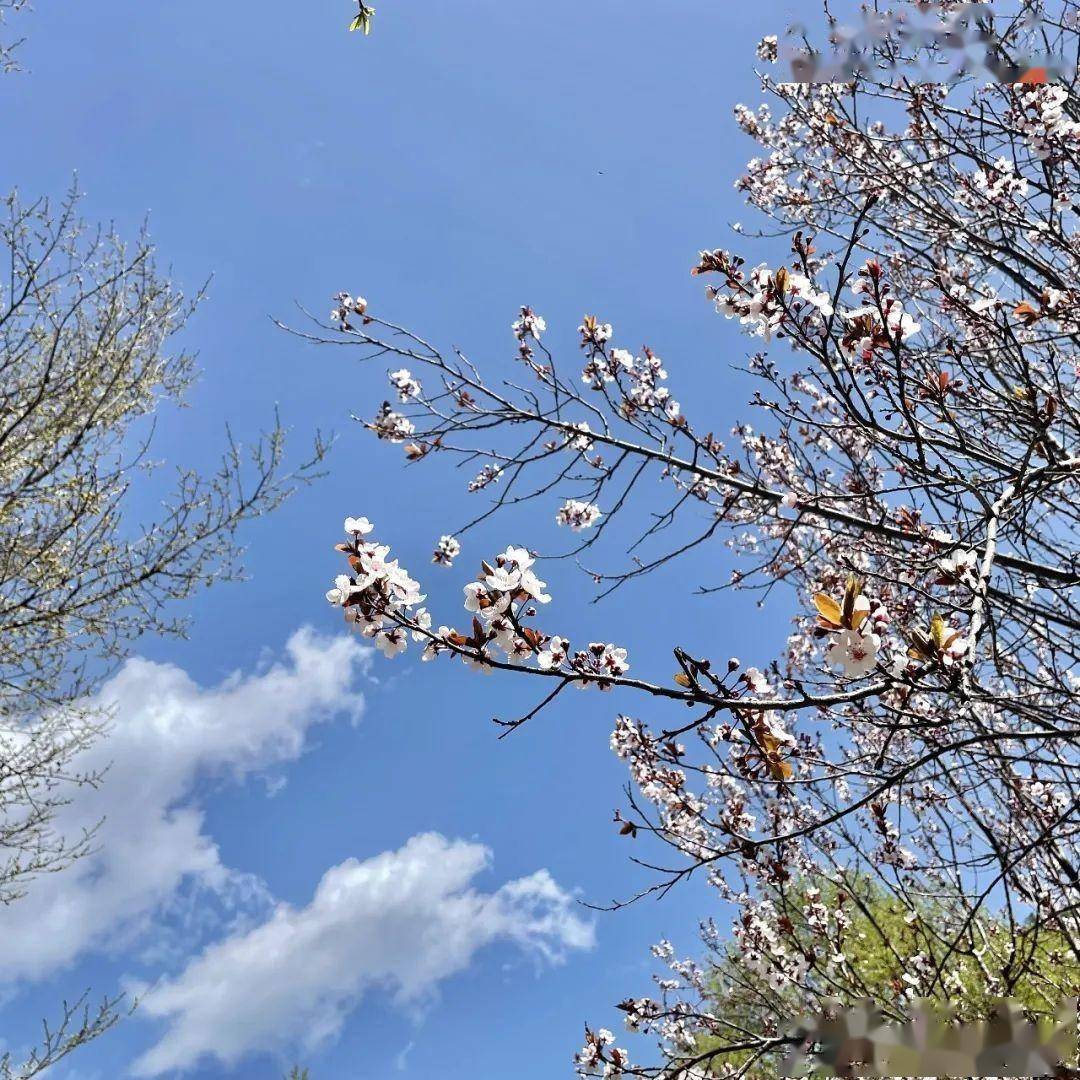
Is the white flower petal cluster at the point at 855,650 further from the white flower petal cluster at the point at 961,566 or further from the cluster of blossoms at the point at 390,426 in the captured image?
the cluster of blossoms at the point at 390,426

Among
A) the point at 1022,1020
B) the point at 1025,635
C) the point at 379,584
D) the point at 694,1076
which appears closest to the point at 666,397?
the point at 1025,635

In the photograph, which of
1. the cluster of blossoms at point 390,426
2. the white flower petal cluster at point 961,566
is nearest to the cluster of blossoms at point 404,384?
the cluster of blossoms at point 390,426

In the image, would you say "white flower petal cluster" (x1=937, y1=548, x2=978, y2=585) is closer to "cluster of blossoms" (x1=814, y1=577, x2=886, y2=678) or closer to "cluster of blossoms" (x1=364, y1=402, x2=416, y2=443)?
"cluster of blossoms" (x1=814, y1=577, x2=886, y2=678)

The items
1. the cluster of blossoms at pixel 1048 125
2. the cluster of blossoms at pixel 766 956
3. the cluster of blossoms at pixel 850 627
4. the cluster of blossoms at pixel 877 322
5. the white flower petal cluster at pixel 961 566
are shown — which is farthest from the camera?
the cluster of blossoms at pixel 766 956

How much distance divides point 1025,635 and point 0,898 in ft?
26.0

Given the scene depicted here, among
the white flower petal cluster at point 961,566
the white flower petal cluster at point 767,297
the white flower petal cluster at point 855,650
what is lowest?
the white flower petal cluster at point 855,650

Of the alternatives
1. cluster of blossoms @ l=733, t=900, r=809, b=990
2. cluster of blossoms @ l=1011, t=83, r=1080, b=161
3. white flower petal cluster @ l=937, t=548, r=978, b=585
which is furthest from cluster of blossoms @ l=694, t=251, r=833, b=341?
cluster of blossoms @ l=733, t=900, r=809, b=990

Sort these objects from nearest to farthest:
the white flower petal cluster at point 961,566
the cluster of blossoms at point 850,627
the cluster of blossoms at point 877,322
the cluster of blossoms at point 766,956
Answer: the cluster of blossoms at point 850,627
the white flower petal cluster at point 961,566
the cluster of blossoms at point 877,322
the cluster of blossoms at point 766,956

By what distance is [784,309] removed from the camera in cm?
279

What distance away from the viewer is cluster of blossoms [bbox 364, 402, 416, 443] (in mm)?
4336

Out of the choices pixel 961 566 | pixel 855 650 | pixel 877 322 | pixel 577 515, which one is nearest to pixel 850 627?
pixel 855 650

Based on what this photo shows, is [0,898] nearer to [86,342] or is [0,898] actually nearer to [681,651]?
[86,342]

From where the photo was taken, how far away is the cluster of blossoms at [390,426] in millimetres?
4336

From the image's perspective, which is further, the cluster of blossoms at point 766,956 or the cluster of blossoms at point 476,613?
the cluster of blossoms at point 766,956
